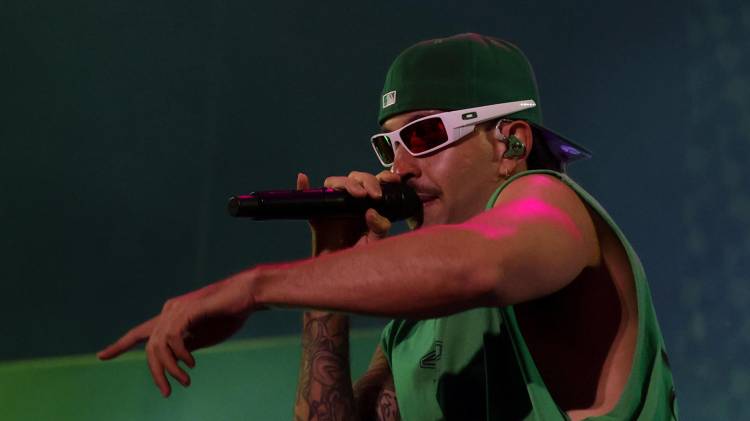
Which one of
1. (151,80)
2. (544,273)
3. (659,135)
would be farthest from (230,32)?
(544,273)

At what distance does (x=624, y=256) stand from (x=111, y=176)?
5.38 feet

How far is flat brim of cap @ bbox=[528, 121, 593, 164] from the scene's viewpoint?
5.73 feet

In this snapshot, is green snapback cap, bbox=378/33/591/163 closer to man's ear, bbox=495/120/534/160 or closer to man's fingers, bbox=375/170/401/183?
man's ear, bbox=495/120/534/160

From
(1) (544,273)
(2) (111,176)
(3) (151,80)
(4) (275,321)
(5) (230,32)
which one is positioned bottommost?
(4) (275,321)

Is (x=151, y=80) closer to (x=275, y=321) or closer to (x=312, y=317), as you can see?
(x=275, y=321)

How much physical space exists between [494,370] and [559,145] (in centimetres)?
54

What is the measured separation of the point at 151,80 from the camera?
258 cm

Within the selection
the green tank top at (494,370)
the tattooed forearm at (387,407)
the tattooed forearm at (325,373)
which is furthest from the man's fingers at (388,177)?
the tattooed forearm at (387,407)

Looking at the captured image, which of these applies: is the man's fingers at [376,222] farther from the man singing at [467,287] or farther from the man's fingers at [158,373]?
the man's fingers at [158,373]

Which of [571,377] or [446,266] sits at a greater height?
[446,266]

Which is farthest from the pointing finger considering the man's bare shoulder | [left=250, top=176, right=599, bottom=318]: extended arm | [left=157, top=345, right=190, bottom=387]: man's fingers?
the man's bare shoulder

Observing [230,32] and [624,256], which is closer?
[624,256]

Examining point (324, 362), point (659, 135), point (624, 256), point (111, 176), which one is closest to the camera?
point (624, 256)

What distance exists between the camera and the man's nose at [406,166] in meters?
1.66
